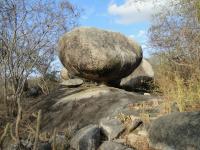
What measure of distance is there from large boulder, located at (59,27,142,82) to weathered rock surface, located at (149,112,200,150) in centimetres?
541

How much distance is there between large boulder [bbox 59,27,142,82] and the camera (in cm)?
1650

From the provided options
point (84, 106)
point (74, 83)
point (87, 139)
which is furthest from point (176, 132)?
point (74, 83)

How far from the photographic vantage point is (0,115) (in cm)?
1680

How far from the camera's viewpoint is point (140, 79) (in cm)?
2270

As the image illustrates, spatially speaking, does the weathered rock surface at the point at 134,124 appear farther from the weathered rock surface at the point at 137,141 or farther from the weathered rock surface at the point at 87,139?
the weathered rock surface at the point at 87,139

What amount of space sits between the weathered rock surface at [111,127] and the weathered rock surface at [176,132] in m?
1.36

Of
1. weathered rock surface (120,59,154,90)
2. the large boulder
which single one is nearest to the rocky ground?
the large boulder

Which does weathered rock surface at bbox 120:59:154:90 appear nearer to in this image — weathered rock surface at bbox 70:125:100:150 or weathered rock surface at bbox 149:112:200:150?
weathered rock surface at bbox 70:125:100:150

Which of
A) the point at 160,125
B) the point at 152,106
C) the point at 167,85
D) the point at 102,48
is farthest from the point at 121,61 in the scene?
the point at 160,125

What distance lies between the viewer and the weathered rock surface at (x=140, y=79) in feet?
69.6

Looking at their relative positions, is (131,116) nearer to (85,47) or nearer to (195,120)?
(195,120)

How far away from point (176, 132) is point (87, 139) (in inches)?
105

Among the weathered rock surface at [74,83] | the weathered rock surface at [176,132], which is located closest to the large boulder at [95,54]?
the weathered rock surface at [74,83]

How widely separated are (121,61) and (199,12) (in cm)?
436
